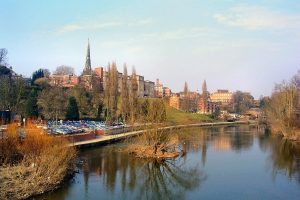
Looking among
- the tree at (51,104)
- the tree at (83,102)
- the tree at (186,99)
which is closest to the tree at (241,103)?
the tree at (186,99)

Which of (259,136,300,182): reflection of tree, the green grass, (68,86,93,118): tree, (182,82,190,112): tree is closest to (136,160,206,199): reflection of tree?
(259,136,300,182): reflection of tree

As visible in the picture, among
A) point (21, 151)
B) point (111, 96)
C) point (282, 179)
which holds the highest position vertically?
point (111, 96)

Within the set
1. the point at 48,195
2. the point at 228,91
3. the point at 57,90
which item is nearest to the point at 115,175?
the point at 48,195

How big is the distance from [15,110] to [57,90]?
7.46m

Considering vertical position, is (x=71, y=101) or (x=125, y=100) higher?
(x=125, y=100)

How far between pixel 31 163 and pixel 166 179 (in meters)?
7.84

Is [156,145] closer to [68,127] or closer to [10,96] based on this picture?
[68,127]

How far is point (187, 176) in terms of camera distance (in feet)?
74.6

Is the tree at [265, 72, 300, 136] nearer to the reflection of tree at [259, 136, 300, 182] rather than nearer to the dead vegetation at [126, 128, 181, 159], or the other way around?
the reflection of tree at [259, 136, 300, 182]

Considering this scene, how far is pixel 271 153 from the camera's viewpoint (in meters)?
34.7

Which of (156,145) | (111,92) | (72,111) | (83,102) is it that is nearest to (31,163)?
(156,145)

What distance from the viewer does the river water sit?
60.3 ft

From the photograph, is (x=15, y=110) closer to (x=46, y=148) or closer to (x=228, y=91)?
(x=46, y=148)

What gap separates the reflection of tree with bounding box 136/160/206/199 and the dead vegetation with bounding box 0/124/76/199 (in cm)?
449
